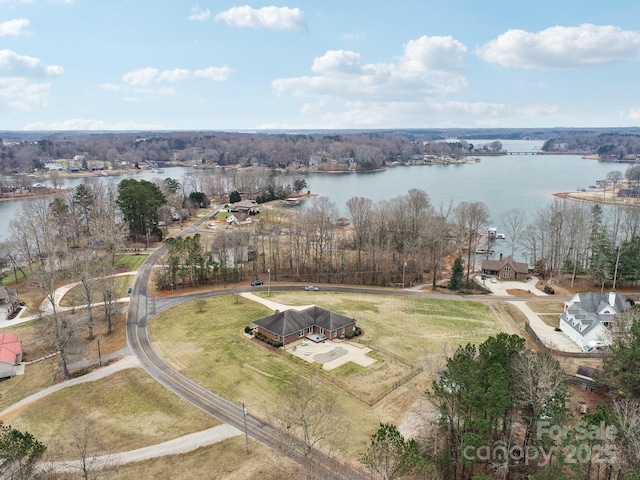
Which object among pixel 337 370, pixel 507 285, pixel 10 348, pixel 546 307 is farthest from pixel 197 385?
pixel 507 285

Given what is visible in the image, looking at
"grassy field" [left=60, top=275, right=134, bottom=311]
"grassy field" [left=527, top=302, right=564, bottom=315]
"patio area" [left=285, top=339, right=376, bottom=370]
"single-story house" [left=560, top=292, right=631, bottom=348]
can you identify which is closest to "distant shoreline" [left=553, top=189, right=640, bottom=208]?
"grassy field" [left=527, top=302, right=564, bottom=315]

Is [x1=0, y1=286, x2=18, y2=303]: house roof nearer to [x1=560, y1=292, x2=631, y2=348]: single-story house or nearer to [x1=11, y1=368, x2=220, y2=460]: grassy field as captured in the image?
[x1=11, y1=368, x2=220, y2=460]: grassy field

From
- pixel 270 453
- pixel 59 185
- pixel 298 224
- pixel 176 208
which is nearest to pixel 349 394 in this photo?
pixel 270 453

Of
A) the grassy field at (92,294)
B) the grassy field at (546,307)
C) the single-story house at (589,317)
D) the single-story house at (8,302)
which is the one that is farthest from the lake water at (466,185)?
the single-story house at (589,317)

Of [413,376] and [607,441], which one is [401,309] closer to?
[413,376]

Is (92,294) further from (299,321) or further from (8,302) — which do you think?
(299,321)

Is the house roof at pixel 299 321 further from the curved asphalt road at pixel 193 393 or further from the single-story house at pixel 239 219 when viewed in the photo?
the single-story house at pixel 239 219

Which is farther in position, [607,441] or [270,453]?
[270,453]
